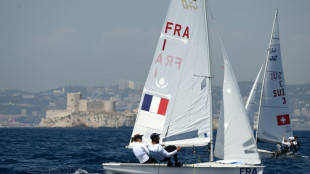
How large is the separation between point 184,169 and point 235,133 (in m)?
2.51

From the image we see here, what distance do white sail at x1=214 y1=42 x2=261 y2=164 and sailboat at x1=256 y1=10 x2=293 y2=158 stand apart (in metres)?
11.3

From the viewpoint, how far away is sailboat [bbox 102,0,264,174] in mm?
17578

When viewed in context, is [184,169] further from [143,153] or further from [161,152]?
[143,153]

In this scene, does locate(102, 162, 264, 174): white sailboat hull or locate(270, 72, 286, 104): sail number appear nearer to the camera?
locate(102, 162, 264, 174): white sailboat hull

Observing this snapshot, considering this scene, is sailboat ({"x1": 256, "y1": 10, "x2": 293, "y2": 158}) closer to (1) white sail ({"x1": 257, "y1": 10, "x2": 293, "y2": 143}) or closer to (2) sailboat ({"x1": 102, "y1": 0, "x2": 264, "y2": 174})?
(1) white sail ({"x1": 257, "y1": 10, "x2": 293, "y2": 143})

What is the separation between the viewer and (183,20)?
17609mm

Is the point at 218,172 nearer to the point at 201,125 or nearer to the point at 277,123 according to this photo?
the point at 201,125

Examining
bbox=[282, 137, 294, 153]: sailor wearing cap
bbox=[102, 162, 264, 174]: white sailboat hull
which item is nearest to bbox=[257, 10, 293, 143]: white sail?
bbox=[282, 137, 294, 153]: sailor wearing cap

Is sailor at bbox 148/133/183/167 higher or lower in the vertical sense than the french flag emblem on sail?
lower

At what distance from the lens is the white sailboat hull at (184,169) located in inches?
633

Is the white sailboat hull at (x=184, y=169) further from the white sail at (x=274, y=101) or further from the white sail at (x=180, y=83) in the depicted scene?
the white sail at (x=274, y=101)

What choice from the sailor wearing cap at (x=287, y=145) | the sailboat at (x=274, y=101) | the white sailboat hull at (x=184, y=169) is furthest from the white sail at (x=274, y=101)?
the white sailboat hull at (x=184, y=169)

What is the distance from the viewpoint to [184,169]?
635 inches

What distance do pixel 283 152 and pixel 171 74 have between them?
12.0 m
